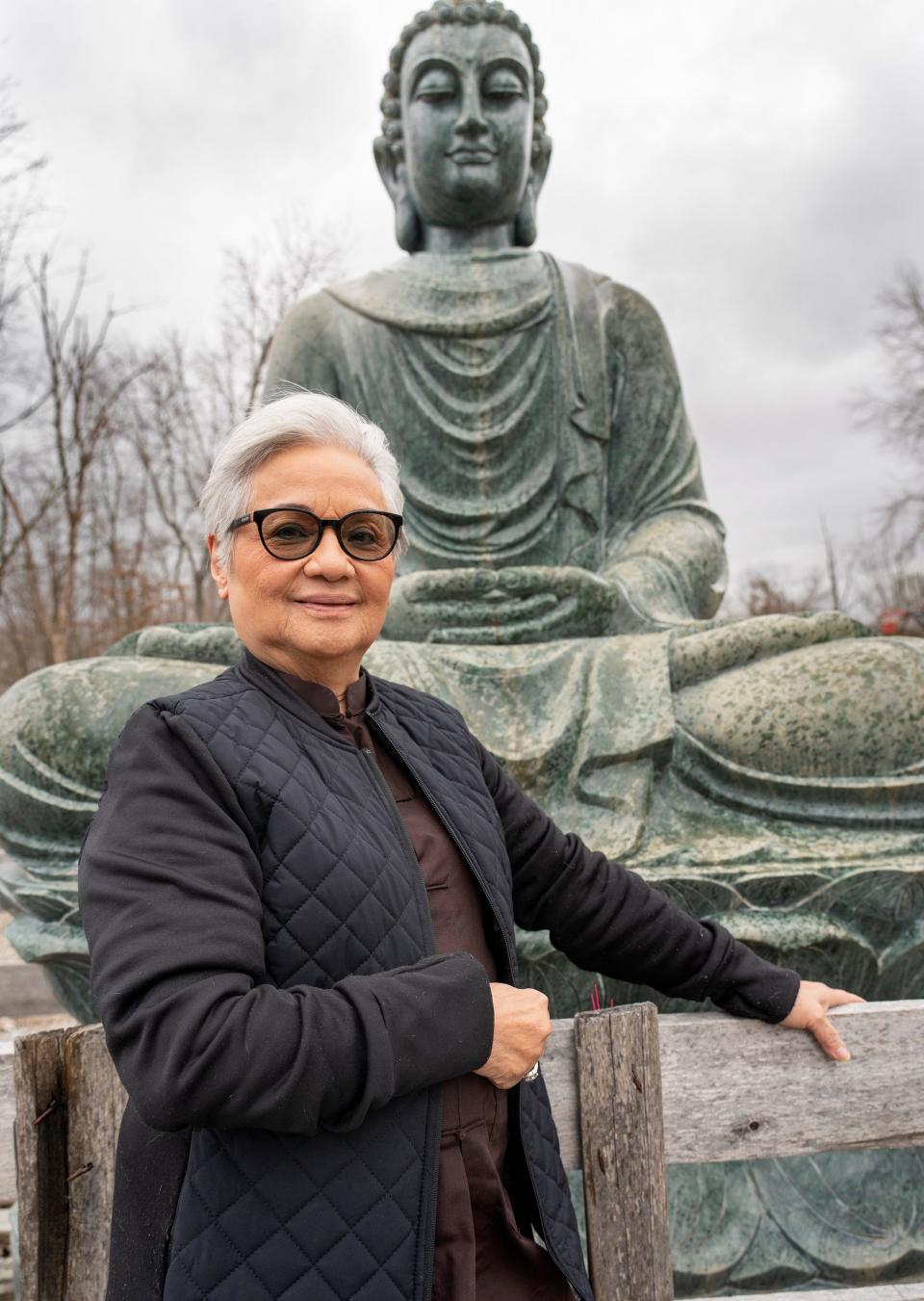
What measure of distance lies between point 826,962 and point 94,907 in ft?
6.93

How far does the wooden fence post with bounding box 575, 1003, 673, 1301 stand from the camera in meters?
1.28

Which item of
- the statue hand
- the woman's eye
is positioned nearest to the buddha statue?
the statue hand

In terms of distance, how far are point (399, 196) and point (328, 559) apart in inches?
134

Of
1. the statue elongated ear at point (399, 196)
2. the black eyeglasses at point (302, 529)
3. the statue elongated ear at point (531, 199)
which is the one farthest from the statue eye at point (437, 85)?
the black eyeglasses at point (302, 529)

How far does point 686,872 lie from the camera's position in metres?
2.53

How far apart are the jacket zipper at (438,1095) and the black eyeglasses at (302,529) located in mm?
234

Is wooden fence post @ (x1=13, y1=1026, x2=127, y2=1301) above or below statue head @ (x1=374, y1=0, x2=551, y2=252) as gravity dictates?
below

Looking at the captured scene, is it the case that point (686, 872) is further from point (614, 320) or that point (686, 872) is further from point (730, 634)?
point (614, 320)

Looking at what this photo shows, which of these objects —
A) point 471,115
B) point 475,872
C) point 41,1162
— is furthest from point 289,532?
point 471,115

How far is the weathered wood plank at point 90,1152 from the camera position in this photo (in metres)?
1.21

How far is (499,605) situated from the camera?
3.24 metres

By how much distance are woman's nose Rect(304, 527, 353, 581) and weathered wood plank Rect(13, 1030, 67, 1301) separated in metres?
0.63

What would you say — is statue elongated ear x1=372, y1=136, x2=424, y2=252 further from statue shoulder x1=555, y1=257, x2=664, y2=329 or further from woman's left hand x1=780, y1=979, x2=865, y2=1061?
woman's left hand x1=780, y1=979, x2=865, y2=1061

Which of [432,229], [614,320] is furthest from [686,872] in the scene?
[432,229]
